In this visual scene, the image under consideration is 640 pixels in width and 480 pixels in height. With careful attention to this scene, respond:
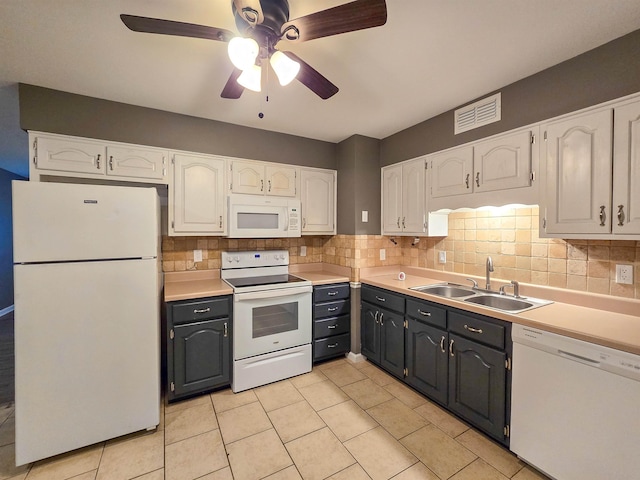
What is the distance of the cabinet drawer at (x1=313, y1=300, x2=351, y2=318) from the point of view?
2802 mm

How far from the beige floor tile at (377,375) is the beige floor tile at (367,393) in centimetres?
6

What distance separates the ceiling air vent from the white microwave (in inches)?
64.8

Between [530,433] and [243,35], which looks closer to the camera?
[243,35]

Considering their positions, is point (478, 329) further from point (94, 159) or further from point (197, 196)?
point (94, 159)

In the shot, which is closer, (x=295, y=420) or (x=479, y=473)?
(x=479, y=473)

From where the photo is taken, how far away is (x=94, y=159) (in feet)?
7.16

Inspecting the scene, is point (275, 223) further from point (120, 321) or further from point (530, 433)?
point (530, 433)

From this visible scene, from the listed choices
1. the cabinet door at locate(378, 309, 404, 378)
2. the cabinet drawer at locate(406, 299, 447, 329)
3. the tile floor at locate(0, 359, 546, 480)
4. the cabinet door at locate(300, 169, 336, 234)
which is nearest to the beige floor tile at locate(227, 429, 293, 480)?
the tile floor at locate(0, 359, 546, 480)

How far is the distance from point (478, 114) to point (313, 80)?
1479 mm

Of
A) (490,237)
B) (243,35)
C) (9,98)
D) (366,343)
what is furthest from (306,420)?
(9,98)

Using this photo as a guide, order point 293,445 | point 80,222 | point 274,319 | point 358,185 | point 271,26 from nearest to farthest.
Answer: point 271,26 → point 80,222 → point 293,445 → point 274,319 → point 358,185

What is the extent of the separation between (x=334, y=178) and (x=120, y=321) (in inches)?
95.5

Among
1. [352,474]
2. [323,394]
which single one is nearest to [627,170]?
[352,474]

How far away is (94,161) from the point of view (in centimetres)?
218
